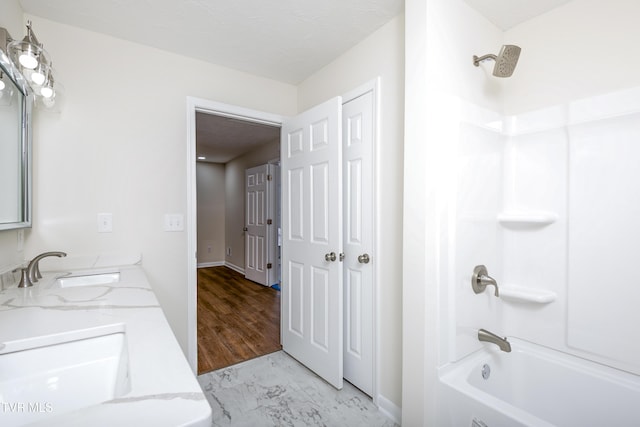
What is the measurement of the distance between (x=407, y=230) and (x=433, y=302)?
369 mm

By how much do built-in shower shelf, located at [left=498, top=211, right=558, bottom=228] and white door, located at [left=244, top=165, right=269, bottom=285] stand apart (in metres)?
3.57

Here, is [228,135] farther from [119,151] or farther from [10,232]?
[10,232]

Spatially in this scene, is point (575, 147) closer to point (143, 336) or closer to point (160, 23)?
point (143, 336)

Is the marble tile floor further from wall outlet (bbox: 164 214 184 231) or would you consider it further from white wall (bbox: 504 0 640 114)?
white wall (bbox: 504 0 640 114)

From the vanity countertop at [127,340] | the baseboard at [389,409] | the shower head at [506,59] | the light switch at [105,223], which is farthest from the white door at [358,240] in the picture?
the light switch at [105,223]

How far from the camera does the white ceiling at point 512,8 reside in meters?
1.56

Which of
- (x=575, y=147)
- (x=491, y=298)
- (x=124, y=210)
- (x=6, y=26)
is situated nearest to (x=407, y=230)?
(x=491, y=298)

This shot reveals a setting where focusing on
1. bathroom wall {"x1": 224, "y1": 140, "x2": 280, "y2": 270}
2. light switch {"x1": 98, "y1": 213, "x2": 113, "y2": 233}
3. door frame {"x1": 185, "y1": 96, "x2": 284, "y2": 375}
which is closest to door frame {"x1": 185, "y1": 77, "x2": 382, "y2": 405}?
door frame {"x1": 185, "y1": 96, "x2": 284, "y2": 375}

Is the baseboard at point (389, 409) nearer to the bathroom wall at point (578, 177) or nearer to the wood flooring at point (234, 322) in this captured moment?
the bathroom wall at point (578, 177)

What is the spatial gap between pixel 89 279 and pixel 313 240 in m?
1.35

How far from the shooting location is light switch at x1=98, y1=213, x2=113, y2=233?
187cm

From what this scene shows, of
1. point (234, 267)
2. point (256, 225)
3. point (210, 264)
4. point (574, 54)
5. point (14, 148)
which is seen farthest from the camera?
point (210, 264)

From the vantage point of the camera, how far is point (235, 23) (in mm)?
1776

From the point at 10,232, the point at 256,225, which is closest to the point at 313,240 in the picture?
the point at 10,232
